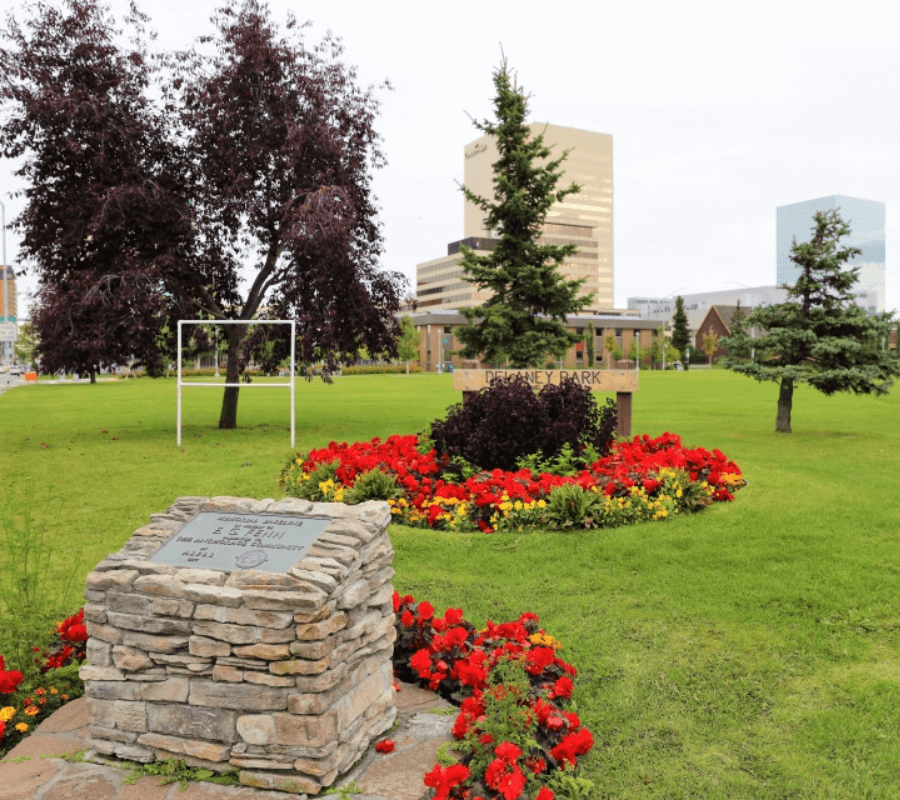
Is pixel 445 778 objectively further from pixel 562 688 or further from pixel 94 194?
pixel 94 194

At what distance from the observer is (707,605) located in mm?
5758

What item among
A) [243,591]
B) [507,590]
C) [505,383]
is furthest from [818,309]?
[243,591]

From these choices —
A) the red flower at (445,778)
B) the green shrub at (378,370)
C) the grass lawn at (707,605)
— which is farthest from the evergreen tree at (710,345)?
the red flower at (445,778)

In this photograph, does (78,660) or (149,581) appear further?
(78,660)

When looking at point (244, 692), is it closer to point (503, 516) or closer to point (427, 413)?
point (503, 516)

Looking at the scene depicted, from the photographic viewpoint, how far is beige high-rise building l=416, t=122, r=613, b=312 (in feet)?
458

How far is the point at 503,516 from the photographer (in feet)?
25.5

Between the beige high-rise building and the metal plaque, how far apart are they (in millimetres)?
129512

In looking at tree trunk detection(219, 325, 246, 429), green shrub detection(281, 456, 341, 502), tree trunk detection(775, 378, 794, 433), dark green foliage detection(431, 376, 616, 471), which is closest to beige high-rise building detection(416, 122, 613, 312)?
tree trunk detection(219, 325, 246, 429)

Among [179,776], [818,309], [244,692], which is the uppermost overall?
[818,309]

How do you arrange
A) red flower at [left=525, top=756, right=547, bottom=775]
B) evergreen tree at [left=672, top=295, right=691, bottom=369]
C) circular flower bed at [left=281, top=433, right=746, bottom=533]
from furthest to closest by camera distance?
evergreen tree at [left=672, top=295, right=691, bottom=369] → circular flower bed at [left=281, top=433, right=746, bottom=533] → red flower at [left=525, top=756, right=547, bottom=775]

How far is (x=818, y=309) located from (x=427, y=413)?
1122cm

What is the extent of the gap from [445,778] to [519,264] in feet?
56.0

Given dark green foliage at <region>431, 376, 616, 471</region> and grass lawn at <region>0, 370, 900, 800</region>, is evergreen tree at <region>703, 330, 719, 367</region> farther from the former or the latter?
dark green foliage at <region>431, 376, 616, 471</region>
